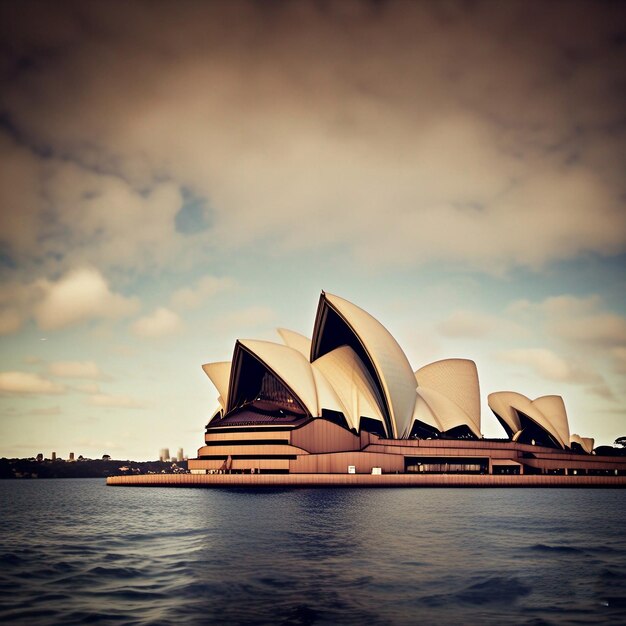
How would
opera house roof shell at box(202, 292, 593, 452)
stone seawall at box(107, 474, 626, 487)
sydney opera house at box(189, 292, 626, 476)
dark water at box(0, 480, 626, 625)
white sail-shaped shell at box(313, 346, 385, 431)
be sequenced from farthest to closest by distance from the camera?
white sail-shaped shell at box(313, 346, 385, 431), opera house roof shell at box(202, 292, 593, 452), sydney opera house at box(189, 292, 626, 476), stone seawall at box(107, 474, 626, 487), dark water at box(0, 480, 626, 625)

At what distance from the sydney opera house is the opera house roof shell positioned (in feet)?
0.49

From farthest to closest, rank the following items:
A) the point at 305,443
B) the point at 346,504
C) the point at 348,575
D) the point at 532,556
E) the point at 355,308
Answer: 1. the point at 355,308
2. the point at 305,443
3. the point at 346,504
4. the point at 532,556
5. the point at 348,575

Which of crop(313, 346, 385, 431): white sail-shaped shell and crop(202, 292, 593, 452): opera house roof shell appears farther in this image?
crop(313, 346, 385, 431): white sail-shaped shell

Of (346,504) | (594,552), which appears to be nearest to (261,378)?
(346,504)

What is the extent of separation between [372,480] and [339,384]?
46.8ft

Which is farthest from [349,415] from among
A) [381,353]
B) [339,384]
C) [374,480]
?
[374,480]

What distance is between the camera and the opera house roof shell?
81.2 m

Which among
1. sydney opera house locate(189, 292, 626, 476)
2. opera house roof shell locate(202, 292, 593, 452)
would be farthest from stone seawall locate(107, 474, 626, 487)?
opera house roof shell locate(202, 292, 593, 452)

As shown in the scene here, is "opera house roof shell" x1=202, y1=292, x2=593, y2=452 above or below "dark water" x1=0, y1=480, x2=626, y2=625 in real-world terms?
above

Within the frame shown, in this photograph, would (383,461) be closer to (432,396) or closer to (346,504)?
(432,396)

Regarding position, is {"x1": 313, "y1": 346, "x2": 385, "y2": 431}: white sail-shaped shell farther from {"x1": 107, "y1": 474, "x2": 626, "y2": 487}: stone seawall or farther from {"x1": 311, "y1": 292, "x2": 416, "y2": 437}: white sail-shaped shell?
{"x1": 107, "y1": 474, "x2": 626, "y2": 487}: stone seawall

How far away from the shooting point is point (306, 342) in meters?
92.9

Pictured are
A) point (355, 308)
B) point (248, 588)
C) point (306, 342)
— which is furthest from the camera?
point (306, 342)

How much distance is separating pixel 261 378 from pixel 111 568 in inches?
2584
